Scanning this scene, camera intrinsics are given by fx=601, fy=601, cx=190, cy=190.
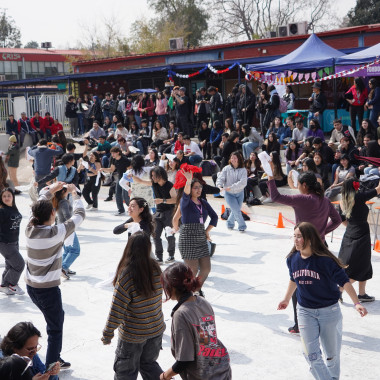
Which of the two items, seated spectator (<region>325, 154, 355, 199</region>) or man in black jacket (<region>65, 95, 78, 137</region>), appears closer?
seated spectator (<region>325, 154, 355, 199</region>)

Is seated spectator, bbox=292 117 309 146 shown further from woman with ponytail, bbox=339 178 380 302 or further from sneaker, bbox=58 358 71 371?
sneaker, bbox=58 358 71 371

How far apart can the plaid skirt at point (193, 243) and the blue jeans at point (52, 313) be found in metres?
2.09

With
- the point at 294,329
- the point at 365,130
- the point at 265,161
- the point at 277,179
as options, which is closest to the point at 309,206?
the point at 265,161

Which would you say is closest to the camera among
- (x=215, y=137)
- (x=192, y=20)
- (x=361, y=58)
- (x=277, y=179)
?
(x=277, y=179)

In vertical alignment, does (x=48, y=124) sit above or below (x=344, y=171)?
above

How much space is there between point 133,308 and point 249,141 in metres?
11.8

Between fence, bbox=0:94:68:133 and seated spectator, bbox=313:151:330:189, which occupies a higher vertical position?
fence, bbox=0:94:68:133

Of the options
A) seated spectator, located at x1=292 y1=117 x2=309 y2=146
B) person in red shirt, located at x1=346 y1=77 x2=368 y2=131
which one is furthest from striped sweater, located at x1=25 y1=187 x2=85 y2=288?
person in red shirt, located at x1=346 y1=77 x2=368 y2=131

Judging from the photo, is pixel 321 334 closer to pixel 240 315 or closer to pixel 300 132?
pixel 240 315

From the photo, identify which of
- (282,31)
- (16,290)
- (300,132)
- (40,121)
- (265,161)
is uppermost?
(282,31)

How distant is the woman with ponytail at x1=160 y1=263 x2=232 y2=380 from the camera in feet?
12.8

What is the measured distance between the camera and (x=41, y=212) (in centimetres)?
550

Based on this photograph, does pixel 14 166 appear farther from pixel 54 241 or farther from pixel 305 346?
pixel 305 346

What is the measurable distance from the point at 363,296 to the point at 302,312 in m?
2.96
